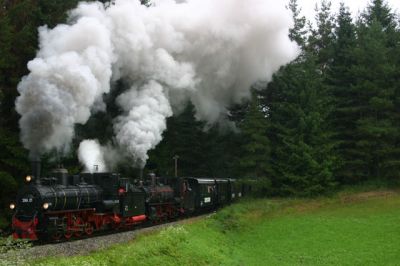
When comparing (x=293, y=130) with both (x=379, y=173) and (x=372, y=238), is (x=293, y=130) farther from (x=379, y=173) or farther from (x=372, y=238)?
(x=372, y=238)

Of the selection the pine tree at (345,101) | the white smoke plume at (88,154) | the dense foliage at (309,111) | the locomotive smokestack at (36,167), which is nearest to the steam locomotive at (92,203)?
the locomotive smokestack at (36,167)

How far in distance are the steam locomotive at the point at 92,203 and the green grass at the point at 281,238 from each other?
2.84 meters

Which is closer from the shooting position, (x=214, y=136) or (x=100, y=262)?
(x=100, y=262)

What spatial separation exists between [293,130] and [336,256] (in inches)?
497

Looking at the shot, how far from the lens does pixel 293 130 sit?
30.7m

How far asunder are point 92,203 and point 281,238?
30.4ft

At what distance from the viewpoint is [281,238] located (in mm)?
22625

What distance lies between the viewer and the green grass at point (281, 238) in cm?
1594

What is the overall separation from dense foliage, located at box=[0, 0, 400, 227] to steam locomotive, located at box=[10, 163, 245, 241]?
6.11 meters

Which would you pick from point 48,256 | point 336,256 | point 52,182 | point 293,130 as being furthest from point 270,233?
point 48,256

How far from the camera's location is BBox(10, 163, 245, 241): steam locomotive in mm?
17016

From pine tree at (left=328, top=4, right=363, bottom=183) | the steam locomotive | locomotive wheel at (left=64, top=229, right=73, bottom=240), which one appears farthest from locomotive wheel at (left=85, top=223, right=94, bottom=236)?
pine tree at (left=328, top=4, right=363, bottom=183)

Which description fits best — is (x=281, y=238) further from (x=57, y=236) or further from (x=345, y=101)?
(x=345, y=101)

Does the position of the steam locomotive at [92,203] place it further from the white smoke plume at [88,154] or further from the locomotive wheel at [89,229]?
the white smoke plume at [88,154]
